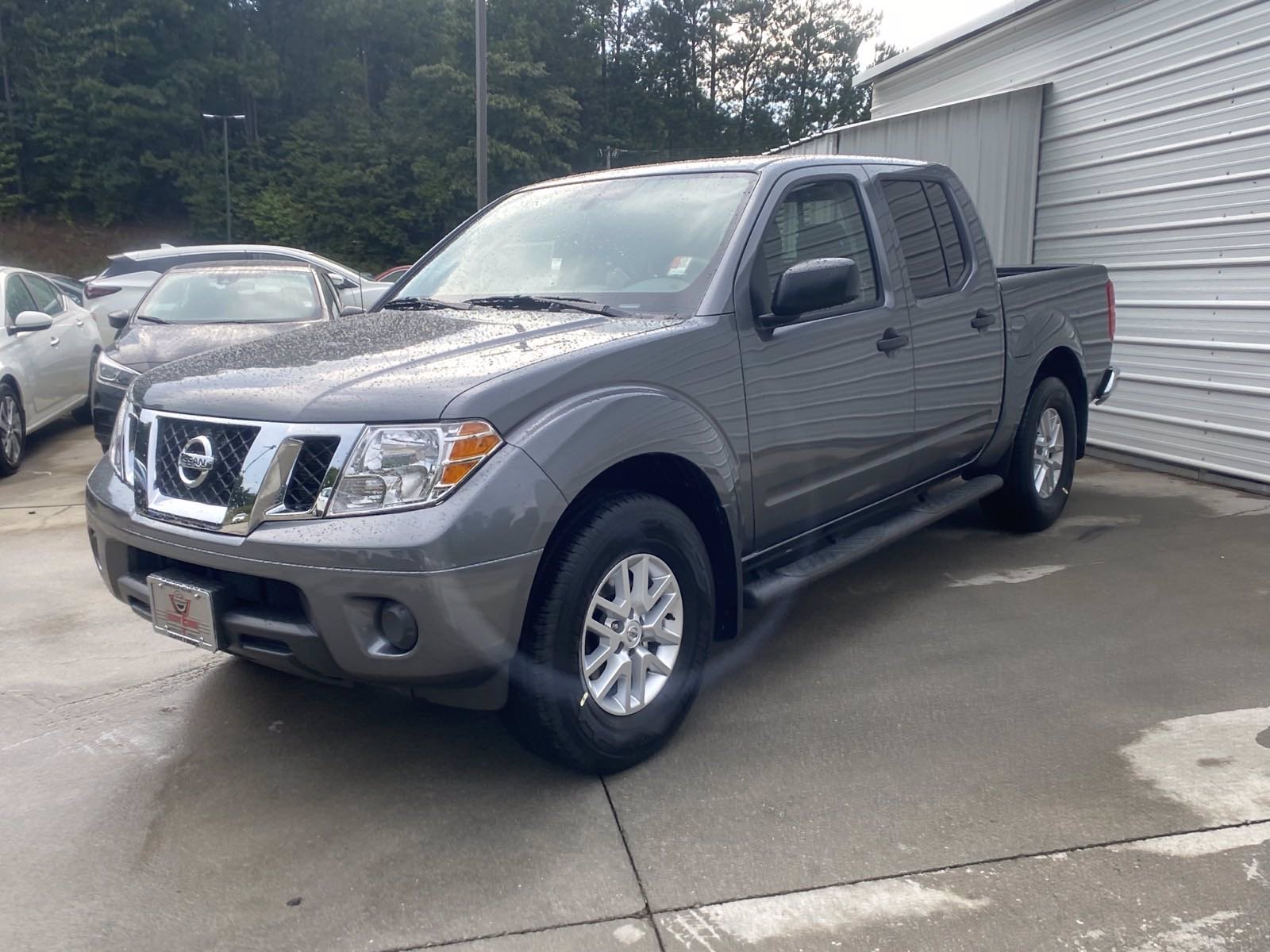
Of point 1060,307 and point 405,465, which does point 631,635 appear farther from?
point 1060,307

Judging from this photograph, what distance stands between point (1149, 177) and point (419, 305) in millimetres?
5977

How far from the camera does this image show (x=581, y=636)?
3.01m

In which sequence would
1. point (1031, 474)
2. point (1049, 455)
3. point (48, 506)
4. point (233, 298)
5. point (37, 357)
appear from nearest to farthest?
1. point (1031, 474)
2. point (1049, 455)
3. point (48, 506)
4. point (233, 298)
5. point (37, 357)

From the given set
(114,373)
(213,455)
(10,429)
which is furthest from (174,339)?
(213,455)

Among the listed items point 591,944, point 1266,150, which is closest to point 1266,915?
point 591,944

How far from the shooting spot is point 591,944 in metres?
2.51

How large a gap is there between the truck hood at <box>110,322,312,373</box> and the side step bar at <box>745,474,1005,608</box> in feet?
14.7

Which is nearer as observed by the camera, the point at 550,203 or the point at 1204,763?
the point at 1204,763

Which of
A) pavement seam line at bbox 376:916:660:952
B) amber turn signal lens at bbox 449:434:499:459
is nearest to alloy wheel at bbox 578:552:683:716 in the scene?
amber turn signal lens at bbox 449:434:499:459

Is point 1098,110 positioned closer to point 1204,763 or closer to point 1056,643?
point 1056,643

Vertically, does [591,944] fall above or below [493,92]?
below

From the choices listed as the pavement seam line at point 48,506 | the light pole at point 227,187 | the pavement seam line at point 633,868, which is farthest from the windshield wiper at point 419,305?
the light pole at point 227,187

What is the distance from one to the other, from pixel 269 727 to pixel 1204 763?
3001mm

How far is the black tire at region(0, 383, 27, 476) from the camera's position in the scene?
7898mm
